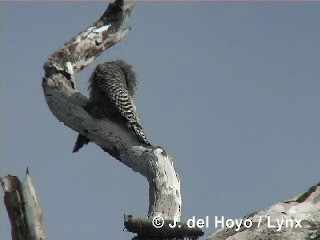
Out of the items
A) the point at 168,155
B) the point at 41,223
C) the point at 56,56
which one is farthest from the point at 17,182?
the point at 56,56

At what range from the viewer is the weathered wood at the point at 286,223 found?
6.10ft

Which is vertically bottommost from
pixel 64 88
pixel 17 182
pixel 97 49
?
pixel 17 182

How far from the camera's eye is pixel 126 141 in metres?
5.35

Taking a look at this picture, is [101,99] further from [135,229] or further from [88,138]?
[135,229]

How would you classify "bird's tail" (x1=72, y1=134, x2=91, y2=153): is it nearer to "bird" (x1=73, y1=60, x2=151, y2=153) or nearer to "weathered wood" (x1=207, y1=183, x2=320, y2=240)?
"bird" (x1=73, y1=60, x2=151, y2=153)

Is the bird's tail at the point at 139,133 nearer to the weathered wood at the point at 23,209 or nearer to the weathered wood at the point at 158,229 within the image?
the weathered wood at the point at 158,229

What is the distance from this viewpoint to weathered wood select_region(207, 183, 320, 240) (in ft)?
6.10

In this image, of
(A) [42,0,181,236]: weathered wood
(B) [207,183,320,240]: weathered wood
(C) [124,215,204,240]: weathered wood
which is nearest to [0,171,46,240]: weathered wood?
(B) [207,183,320,240]: weathered wood

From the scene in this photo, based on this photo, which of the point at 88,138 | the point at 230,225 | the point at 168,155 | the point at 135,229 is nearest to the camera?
the point at 230,225

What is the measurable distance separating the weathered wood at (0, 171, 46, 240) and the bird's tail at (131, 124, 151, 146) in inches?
116

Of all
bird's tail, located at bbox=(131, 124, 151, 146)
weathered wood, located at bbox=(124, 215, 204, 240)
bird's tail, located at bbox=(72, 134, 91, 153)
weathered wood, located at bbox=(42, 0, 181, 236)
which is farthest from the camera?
bird's tail, located at bbox=(72, 134, 91, 153)

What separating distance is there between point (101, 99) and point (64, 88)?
48 cm

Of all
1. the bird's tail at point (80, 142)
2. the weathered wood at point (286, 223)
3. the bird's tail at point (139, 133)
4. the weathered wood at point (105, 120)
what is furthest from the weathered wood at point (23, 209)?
the bird's tail at point (80, 142)

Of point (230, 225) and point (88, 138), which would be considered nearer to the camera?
point (230, 225)
